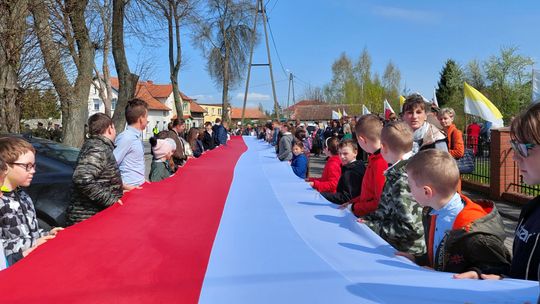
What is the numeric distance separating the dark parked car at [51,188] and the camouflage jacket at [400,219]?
3.35 m

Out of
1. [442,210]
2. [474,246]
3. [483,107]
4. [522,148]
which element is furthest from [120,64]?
[522,148]

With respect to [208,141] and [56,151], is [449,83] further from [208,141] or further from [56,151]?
[56,151]

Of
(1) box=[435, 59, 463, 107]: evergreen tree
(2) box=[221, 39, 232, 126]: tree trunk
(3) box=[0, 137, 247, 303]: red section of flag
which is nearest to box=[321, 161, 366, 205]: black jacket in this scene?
(3) box=[0, 137, 247, 303]: red section of flag

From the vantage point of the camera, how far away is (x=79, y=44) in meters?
11.6

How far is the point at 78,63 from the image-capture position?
12.1 m

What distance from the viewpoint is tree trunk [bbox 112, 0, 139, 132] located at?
1295 cm

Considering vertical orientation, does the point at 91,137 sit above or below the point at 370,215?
above

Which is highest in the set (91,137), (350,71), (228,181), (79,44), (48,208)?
(350,71)

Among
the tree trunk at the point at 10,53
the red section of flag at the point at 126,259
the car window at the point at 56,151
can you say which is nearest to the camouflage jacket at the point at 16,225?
the red section of flag at the point at 126,259

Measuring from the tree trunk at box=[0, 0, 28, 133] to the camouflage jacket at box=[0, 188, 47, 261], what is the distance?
642 cm

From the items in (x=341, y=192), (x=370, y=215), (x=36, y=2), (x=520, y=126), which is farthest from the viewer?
(x=36, y=2)

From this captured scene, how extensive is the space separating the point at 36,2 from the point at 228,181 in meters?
6.76

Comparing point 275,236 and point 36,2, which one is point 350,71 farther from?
point 275,236

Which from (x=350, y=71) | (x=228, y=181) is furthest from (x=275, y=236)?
(x=350, y=71)
